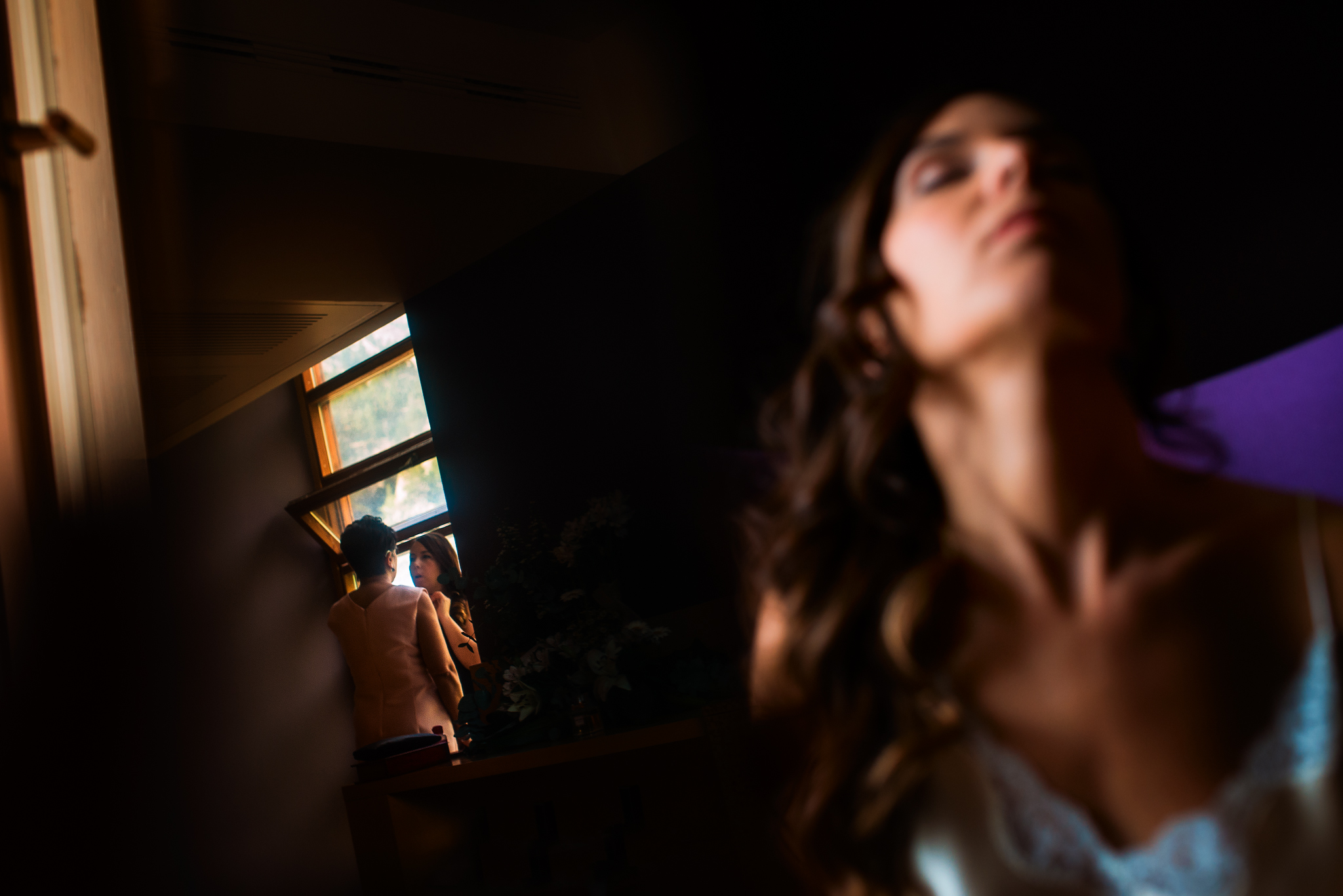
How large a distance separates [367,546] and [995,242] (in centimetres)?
88

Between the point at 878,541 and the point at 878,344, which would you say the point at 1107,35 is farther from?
the point at 878,541

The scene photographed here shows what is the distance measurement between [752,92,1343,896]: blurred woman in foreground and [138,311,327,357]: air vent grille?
2.87ft

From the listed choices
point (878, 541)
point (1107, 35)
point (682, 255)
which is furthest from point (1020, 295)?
point (682, 255)

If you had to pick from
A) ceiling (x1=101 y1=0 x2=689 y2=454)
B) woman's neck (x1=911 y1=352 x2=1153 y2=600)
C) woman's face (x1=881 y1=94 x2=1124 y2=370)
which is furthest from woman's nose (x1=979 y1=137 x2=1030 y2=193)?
ceiling (x1=101 y1=0 x2=689 y2=454)

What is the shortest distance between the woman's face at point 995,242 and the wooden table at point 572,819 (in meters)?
0.54

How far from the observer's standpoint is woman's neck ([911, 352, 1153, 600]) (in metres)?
0.56

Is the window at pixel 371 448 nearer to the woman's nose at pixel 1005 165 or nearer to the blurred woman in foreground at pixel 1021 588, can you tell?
the blurred woman in foreground at pixel 1021 588

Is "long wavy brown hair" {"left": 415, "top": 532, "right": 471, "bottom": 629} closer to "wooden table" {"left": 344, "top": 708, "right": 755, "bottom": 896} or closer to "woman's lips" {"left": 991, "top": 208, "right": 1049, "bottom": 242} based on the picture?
"wooden table" {"left": 344, "top": 708, "right": 755, "bottom": 896}

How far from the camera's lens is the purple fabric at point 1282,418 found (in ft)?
2.02

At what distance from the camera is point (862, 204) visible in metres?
0.65

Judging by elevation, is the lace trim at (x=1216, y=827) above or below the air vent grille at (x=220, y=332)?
below

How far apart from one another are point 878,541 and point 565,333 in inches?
25.2

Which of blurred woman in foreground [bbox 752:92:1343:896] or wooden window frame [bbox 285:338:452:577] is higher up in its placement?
wooden window frame [bbox 285:338:452:577]

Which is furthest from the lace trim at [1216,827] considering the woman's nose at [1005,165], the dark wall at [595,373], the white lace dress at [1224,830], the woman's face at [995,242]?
the dark wall at [595,373]
